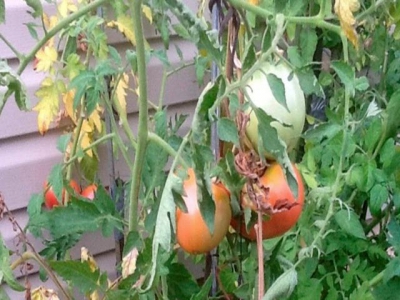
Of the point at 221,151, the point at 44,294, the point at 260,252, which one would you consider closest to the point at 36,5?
the point at 221,151

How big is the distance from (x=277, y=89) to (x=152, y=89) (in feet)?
3.15

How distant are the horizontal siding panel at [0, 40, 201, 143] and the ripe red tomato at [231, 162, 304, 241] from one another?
82 cm

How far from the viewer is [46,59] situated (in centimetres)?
127

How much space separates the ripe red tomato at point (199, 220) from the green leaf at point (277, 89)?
116 millimetres

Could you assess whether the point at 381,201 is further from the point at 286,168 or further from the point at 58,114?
the point at 58,114

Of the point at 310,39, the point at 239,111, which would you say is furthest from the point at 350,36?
the point at 310,39

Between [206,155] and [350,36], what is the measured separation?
0.38 metres

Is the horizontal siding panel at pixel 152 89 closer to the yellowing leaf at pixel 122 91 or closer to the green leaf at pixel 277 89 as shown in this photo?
the yellowing leaf at pixel 122 91

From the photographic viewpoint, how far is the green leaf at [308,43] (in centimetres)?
141

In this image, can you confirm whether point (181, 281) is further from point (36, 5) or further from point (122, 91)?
point (122, 91)

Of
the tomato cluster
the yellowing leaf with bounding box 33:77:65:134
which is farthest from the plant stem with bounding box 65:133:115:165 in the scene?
the tomato cluster

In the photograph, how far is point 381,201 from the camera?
44.3 inches

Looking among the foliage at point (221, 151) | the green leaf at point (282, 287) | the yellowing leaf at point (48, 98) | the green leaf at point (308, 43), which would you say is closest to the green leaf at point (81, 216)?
the foliage at point (221, 151)

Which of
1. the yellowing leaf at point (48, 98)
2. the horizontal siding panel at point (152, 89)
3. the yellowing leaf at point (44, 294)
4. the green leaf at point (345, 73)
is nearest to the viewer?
the green leaf at point (345, 73)
